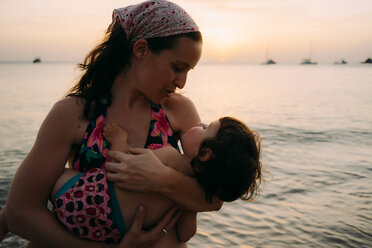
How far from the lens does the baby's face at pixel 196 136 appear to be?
2.60 metres

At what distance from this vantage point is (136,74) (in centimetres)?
238

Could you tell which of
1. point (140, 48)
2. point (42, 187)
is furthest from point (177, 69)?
point (42, 187)

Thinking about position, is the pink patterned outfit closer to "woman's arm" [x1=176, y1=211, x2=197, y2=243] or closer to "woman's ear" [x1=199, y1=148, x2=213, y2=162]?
"woman's ear" [x1=199, y1=148, x2=213, y2=162]

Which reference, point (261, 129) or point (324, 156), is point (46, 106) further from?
point (324, 156)

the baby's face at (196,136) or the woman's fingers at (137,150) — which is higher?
the woman's fingers at (137,150)

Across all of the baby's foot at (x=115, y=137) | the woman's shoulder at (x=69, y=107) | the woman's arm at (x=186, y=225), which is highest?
the woman's shoulder at (x=69, y=107)

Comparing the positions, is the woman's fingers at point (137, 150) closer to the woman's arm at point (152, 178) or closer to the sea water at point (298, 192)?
the woman's arm at point (152, 178)

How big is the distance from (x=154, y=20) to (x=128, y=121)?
2.21 ft

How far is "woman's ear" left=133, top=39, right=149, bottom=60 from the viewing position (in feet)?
7.44

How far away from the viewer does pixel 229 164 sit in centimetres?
244

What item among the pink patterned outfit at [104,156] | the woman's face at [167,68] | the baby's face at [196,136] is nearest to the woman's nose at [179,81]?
the woman's face at [167,68]

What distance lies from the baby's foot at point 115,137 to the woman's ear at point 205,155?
570 mm

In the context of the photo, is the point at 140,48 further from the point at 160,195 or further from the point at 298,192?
the point at 298,192

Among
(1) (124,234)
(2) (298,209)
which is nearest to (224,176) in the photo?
(1) (124,234)
